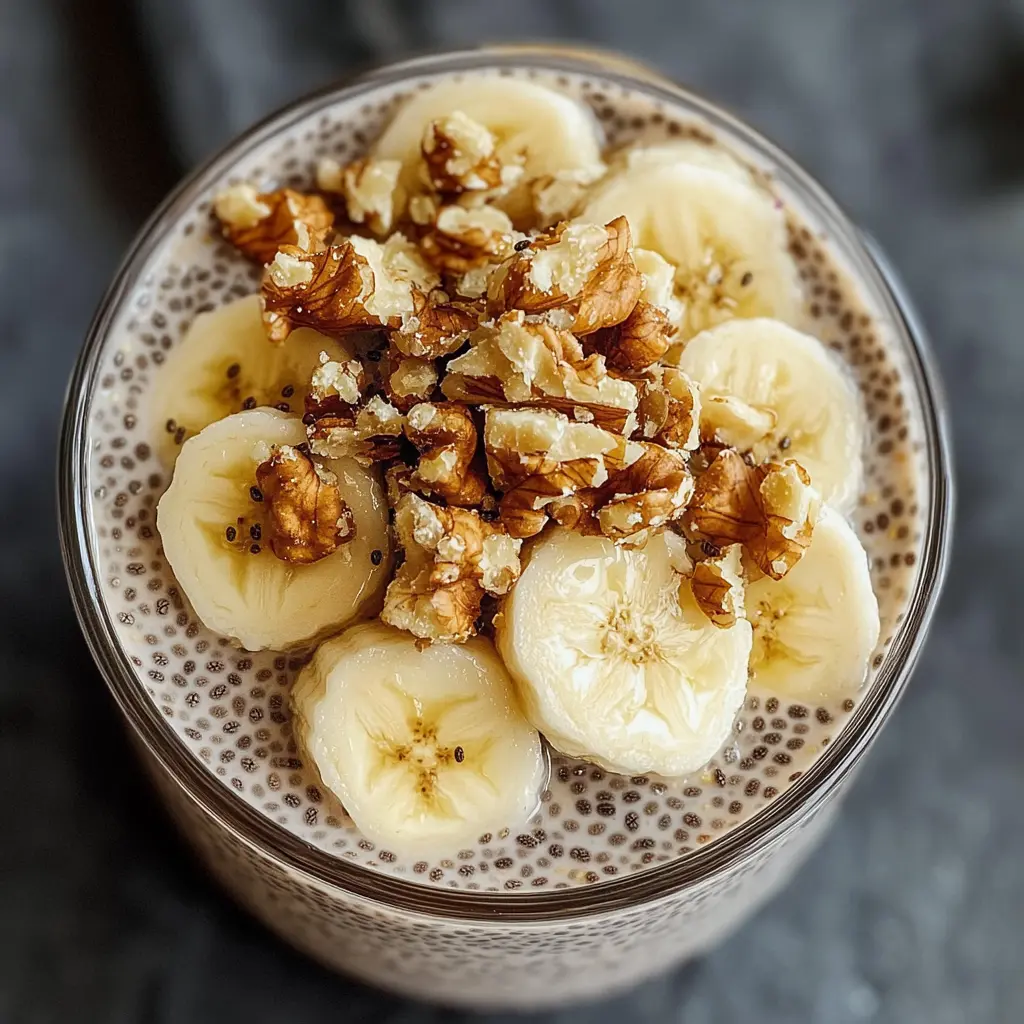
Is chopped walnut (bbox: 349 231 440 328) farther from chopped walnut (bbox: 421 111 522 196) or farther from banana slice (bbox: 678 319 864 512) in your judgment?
banana slice (bbox: 678 319 864 512)

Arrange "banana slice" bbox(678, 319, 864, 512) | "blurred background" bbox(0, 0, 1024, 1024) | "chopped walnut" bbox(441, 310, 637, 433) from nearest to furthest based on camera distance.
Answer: "chopped walnut" bbox(441, 310, 637, 433), "banana slice" bbox(678, 319, 864, 512), "blurred background" bbox(0, 0, 1024, 1024)

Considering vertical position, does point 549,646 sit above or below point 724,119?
below

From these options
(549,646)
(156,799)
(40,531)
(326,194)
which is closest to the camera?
(549,646)

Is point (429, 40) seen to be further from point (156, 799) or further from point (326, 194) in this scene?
point (156, 799)

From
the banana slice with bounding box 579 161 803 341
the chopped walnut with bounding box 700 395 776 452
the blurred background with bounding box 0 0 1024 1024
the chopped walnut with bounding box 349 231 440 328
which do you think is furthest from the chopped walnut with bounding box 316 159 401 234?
the blurred background with bounding box 0 0 1024 1024

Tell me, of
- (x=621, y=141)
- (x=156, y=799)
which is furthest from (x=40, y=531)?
(x=621, y=141)

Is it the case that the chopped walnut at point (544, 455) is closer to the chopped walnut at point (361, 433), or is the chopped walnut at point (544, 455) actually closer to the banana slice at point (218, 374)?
the chopped walnut at point (361, 433)

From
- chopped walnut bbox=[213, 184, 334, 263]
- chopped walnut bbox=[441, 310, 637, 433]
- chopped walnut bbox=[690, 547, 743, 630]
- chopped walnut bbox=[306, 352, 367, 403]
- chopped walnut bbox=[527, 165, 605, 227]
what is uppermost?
chopped walnut bbox=[527, 165, 605, 227]
